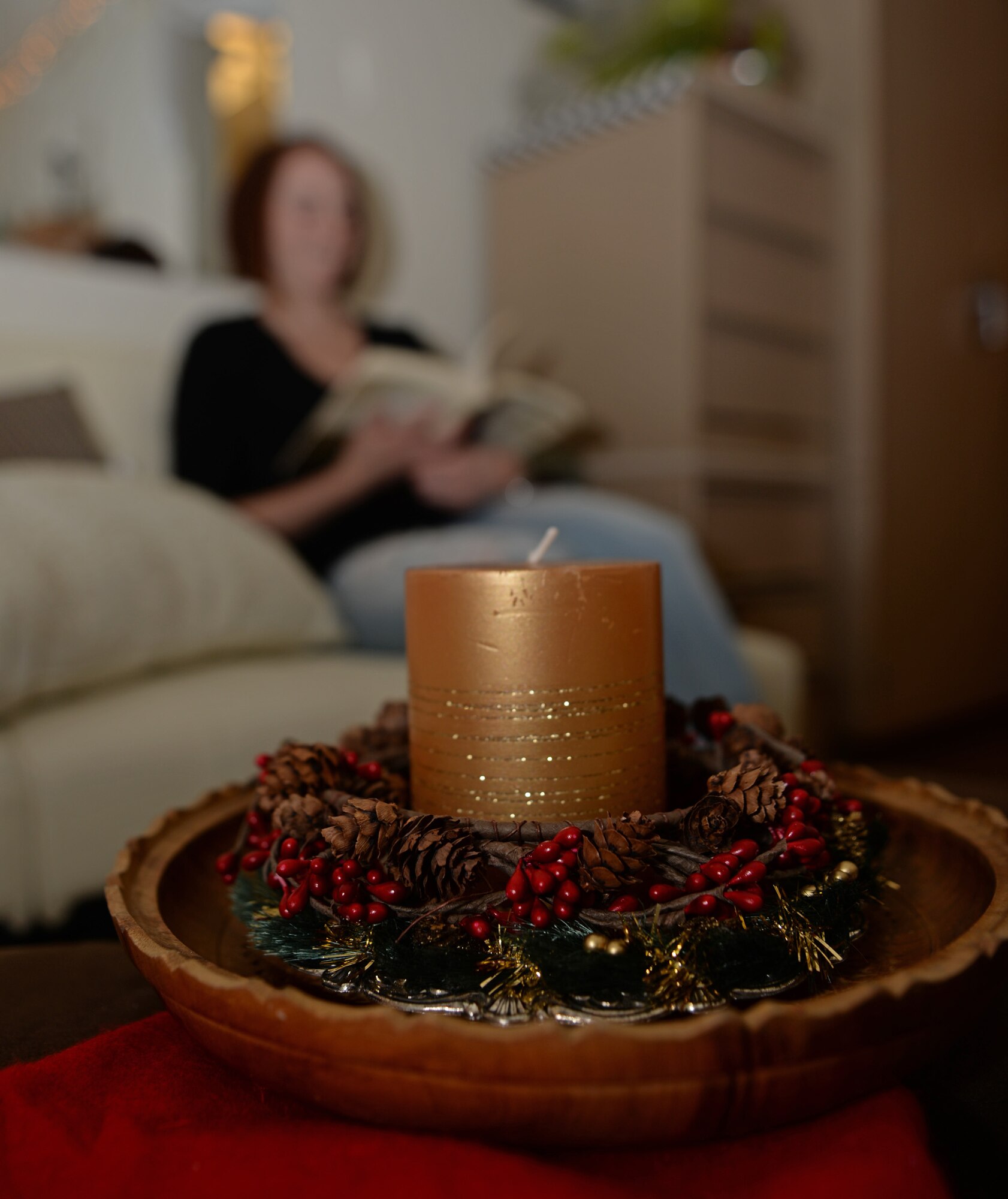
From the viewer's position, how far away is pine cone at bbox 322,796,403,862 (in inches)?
12.3

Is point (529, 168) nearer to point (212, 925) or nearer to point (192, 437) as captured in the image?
point (192, 437)

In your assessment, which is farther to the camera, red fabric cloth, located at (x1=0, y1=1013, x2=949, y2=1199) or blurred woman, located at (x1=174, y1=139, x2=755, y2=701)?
blurred woman, located at (x1=174, y1=139, x2=755, y2=701)

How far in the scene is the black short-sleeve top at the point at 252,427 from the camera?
1.31m

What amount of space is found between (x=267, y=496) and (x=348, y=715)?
0.58m

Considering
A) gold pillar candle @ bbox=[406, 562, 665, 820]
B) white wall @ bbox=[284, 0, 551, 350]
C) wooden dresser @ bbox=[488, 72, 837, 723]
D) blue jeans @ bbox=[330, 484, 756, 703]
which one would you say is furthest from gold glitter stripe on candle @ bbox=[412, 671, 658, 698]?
white wall @ bbox=[284, 0, 551, 350]

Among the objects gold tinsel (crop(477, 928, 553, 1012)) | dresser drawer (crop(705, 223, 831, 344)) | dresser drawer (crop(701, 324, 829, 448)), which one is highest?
dresser drawer (crop(705, 223, 831, 344))

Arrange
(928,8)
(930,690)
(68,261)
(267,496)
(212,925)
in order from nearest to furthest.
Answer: (212,925), (267,496), (68,261), (928,8), (930,690)

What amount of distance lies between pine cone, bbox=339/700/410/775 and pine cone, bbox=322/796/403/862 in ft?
0.35

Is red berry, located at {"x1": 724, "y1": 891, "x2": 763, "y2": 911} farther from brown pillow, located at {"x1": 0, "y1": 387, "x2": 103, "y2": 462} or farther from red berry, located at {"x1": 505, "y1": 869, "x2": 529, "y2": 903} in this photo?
brown pillow, located at {"x1": 0, "y1": 387, "x2": 103, "y2": 462}

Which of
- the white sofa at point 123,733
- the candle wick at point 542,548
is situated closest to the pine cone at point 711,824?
the candle wick at point 542,548

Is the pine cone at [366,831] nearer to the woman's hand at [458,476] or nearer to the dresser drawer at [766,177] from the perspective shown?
the woman's hand at [458,476]

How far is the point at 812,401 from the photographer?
2146 mm

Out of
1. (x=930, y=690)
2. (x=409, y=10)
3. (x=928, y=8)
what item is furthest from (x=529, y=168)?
(x=930, y=690)

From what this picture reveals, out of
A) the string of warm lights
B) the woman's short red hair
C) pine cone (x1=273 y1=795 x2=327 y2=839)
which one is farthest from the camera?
the woman's short red hair
